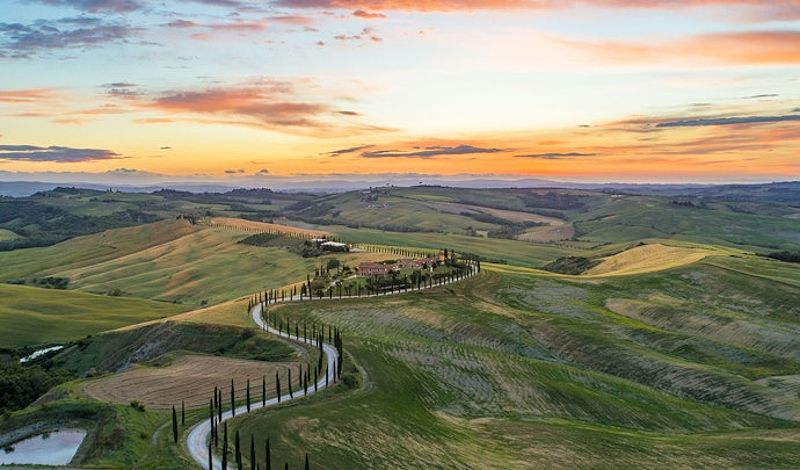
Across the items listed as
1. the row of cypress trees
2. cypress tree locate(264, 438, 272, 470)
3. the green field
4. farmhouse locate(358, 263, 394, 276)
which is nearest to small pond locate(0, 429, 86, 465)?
the green field

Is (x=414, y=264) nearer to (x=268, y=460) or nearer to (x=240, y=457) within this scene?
(x=240, y=457)

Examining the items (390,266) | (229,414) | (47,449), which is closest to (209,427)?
(229,414)

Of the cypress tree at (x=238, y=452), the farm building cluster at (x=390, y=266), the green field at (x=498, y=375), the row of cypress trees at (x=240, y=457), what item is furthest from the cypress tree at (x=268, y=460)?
the farm building cluster at (x=390, y=266)

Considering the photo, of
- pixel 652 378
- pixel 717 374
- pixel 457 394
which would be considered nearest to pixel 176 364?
pixel 457 394

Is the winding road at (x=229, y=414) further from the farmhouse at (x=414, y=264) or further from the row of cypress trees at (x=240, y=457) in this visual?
the farmhouse at (x=414, y=264)

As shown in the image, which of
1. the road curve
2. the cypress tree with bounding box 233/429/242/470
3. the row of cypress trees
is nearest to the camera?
the row of cypress trees

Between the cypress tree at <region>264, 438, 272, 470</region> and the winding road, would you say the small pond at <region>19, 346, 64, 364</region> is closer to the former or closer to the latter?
the winding road
